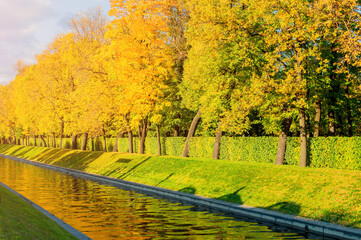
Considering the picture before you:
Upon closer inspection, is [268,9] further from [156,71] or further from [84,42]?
[84,42]

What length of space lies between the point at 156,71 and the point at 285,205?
22189 mm

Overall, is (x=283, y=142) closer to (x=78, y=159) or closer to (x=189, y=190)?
(x=189, y=190)

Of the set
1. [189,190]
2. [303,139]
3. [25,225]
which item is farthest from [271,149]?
[25,225]

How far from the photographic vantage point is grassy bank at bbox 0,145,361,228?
56.7 feet

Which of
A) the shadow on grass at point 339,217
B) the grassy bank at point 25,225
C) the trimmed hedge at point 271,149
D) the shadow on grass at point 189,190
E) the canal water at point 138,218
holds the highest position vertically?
the trimmed hedge at point 271,149

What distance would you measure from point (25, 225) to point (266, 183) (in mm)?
13675

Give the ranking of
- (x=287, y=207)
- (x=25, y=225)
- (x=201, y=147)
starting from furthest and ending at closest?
(x=201, y=147), (x=287, y=207), (x=25, y=225)

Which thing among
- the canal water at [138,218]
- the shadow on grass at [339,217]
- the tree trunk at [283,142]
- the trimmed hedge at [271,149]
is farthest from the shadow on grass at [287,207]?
the tree trunk at [283,142]

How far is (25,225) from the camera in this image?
12.4 m

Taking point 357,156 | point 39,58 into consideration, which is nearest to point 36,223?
point 357,156

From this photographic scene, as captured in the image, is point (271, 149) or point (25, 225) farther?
point (271, 149)

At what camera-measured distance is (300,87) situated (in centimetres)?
2369

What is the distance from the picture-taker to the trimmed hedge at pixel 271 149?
86.6 feet

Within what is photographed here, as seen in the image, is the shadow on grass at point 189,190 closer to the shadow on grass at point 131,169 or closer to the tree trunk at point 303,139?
the tree trunk at point 303,139
